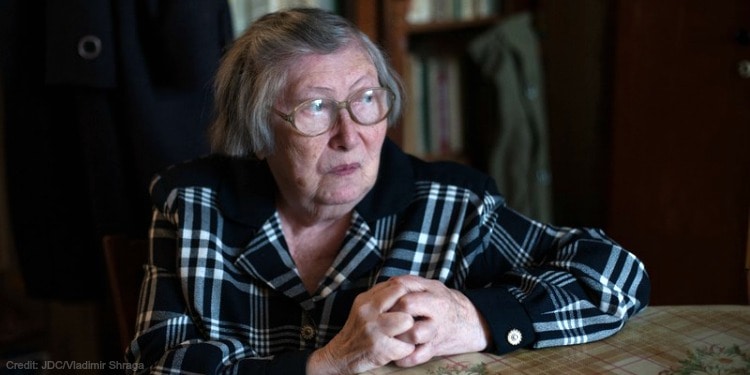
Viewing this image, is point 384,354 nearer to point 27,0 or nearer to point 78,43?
point 78,43

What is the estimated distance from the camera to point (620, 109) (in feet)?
8.25

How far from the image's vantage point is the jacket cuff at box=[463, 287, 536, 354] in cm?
111

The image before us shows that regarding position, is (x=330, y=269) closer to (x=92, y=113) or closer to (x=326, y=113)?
(x=326, y=113)

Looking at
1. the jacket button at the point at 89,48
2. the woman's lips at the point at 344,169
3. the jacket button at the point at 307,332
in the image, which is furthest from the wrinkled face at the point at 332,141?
the jacket button at the point at 89,48

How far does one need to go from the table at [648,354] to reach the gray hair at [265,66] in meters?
0.52

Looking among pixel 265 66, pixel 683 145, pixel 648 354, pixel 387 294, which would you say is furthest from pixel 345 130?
pixel 683 145

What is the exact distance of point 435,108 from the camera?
2791mm

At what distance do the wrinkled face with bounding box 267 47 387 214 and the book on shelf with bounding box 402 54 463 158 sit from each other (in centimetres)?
135

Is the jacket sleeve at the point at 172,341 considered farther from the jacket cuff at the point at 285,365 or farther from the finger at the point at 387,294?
the finger at the point at 387,294

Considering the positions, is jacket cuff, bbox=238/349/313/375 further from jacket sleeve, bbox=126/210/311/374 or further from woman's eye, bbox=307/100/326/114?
woman's eye, bbox=307/100/326/114

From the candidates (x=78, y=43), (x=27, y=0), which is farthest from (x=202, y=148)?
(x=27, y=0)

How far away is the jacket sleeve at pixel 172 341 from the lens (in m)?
1.17

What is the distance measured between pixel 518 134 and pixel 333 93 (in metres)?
1.55

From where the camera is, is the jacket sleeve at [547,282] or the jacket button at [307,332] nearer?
the jacket sleeve at [547,282]
